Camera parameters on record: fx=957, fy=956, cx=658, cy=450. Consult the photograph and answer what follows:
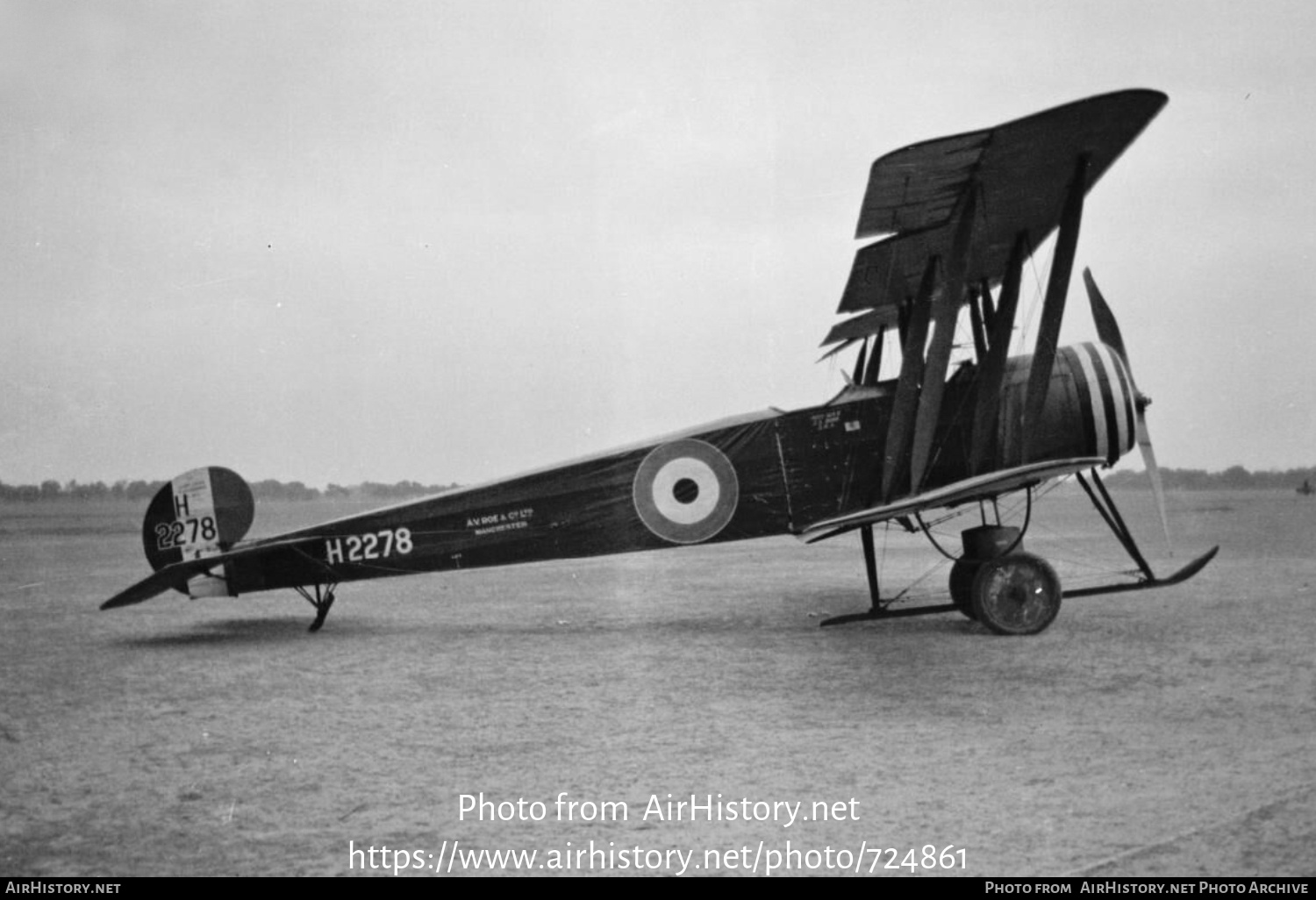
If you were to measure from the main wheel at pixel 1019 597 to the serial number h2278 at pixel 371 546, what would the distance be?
500cm

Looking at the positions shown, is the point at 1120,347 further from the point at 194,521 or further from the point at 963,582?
the point at 194,521

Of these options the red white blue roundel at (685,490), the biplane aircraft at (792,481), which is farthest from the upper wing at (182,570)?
the red white blue roundel at (685,490)

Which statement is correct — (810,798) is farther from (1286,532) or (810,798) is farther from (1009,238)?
(1286,532)

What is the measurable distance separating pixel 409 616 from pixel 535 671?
3787mm

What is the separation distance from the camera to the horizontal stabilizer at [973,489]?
23.1ft

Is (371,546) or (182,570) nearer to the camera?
(182,570)

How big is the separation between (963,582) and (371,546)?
541cm

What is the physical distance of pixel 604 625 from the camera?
30.0ft

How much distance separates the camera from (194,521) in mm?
8734

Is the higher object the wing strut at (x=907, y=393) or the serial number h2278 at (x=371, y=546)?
the wing strut at (x=907, y=393)

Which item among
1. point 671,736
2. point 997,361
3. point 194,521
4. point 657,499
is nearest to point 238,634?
point 194,521

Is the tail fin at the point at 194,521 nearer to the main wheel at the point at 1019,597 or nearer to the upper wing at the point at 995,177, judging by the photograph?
the upper wing at the point at 995,177

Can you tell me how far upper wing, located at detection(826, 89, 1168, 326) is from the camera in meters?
6.50
